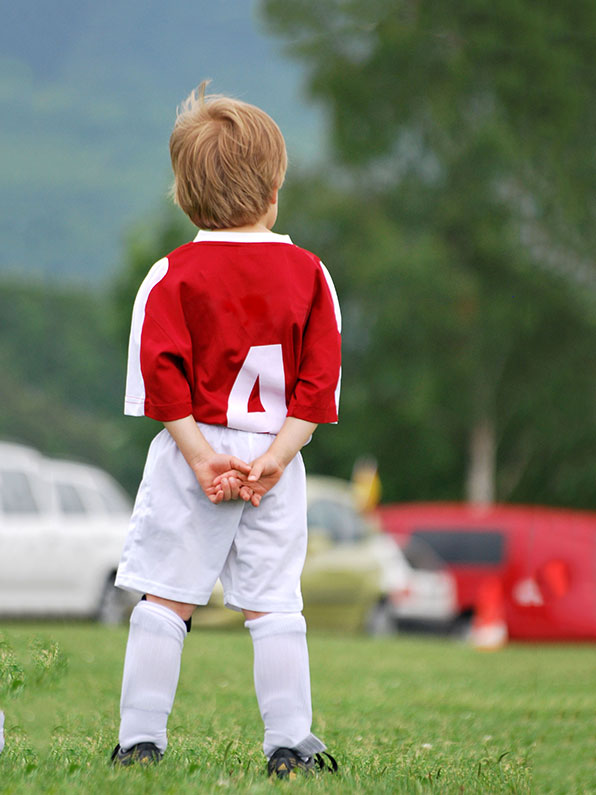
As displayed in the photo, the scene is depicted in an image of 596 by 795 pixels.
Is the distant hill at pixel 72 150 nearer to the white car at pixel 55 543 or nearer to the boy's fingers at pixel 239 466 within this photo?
the white car at pixel 55 543

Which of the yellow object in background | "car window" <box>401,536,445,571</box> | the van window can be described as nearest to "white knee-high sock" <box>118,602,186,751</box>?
"car window" <box>401,536,445,571</box>

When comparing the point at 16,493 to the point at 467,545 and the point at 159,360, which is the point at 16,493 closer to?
the point at 467,545

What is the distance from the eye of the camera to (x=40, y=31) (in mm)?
199625

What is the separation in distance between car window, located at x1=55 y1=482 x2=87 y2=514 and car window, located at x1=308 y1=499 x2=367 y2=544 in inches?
95.7

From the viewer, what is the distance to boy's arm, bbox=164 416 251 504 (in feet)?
12.0

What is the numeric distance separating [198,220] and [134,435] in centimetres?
4798

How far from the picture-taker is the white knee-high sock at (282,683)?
12.2 feet

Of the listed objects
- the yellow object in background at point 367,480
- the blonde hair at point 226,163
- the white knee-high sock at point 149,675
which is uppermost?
the yellow object in background at point 367,480

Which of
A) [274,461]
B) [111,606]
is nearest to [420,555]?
[111,606]

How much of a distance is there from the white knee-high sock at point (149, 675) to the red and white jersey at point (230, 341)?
540mm

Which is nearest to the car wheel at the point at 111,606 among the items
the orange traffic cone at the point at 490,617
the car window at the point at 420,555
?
the orange traffic cone at the point at 490,617

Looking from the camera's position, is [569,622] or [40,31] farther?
[40,31]

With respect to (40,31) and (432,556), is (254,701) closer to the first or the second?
(432,556)

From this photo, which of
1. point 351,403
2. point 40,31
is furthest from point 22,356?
point 40,31
